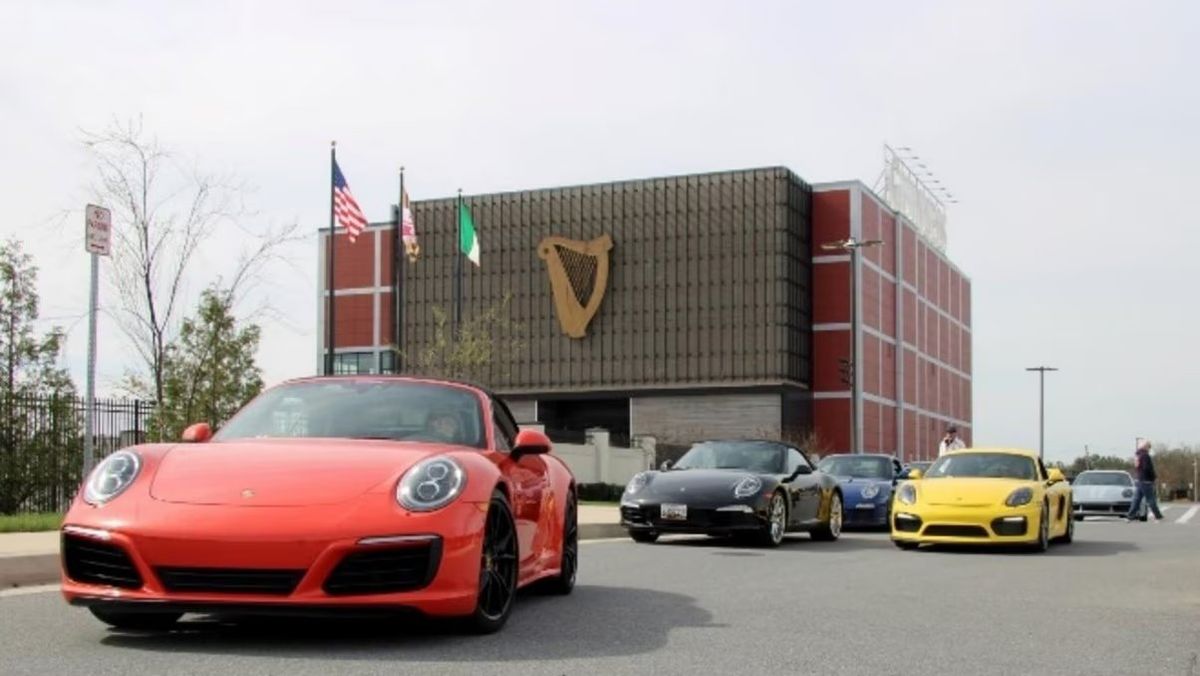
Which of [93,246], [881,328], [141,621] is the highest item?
[881,328]

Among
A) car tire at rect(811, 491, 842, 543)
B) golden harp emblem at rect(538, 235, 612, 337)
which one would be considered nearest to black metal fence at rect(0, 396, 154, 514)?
car tire at rect(811, 491, 842, 543)

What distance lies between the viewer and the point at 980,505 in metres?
16.3

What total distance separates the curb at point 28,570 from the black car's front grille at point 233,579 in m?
4.51

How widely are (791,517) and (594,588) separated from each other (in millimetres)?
7106

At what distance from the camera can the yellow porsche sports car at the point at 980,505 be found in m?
16.2

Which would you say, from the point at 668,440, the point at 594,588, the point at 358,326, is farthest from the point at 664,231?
the point at 594,588

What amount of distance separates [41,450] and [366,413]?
13.1 meters

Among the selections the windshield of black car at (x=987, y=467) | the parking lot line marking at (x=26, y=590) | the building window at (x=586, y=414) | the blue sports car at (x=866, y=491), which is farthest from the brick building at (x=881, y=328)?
the parking lot line marking at (x=26, y=590)

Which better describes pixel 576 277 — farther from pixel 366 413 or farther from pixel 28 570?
pixel 366 413

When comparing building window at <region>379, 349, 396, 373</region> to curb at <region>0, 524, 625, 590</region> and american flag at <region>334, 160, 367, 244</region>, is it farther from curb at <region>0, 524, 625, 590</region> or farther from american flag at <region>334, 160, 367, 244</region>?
curb at <region>0, 524, 625, 590</region>

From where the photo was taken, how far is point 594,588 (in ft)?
34.3

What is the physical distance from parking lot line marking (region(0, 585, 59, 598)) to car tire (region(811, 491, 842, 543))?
34.5ft

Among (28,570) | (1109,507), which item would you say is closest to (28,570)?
(28,570)

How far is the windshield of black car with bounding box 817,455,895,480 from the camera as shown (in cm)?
2356
